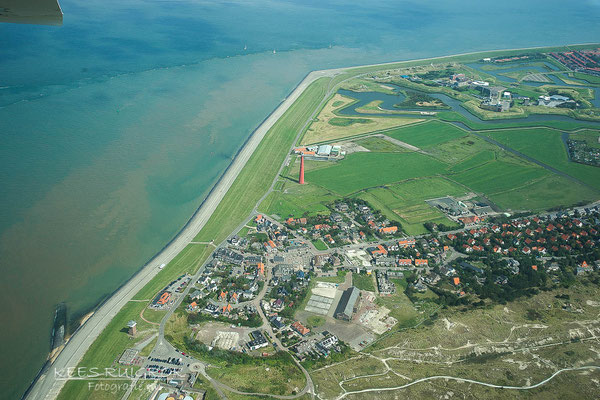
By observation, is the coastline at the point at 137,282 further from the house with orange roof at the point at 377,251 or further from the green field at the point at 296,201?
the house with orange roof at the point at 377,251

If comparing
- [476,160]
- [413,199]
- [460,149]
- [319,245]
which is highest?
[460,149]

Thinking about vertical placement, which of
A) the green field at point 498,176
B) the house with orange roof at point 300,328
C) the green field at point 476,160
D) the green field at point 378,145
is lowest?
the house with orange roof at point 300,328

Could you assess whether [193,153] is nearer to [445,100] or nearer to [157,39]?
[445,100]

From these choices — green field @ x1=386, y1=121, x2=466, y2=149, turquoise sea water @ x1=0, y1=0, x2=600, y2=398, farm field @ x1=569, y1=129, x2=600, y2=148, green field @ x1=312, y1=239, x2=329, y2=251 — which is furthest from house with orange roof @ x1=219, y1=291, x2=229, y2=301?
farm field @ x1=569, y1=129, x2=600, y2=148

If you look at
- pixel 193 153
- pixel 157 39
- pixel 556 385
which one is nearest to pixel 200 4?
pixel 157 39

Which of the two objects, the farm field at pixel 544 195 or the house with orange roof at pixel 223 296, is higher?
the farm field at pixel 544 195

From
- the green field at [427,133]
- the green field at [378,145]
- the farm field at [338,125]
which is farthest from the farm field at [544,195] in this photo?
the farm field at [338,125]

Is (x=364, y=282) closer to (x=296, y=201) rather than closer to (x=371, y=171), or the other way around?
(x=296, y=201)

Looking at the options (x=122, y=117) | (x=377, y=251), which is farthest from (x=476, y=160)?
(x=122, y=117)
